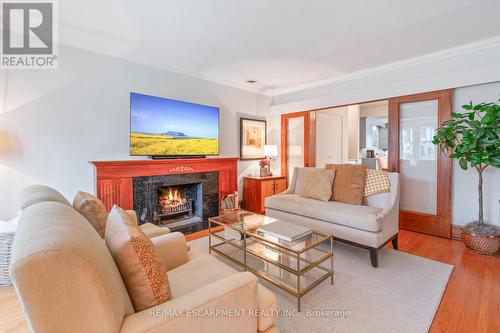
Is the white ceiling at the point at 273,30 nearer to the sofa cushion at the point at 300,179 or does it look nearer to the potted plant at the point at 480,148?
the potted plant at the point at 480,148

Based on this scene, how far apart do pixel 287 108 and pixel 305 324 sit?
13.1 feet

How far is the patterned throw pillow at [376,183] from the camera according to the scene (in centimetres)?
285

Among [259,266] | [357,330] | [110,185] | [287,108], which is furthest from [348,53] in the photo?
[110,185]

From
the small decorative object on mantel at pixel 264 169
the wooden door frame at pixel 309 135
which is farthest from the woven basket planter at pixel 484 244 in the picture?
the small decorative object on mantel at pixel 264 169

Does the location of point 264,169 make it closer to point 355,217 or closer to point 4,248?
point 355,217

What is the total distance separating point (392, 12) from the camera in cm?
228

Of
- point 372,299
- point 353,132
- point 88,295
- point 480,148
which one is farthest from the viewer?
point 353,132

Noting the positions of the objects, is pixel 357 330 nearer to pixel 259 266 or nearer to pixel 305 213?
pixel 259 266

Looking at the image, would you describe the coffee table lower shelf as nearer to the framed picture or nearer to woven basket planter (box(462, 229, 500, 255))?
woven basket planter (box(462, 229, 500, 255))

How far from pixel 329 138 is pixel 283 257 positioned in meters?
3.68

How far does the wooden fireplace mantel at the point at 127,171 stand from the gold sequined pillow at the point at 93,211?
1365 mm

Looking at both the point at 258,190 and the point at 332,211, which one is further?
the point at 258,190

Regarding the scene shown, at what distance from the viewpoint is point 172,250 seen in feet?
5.50

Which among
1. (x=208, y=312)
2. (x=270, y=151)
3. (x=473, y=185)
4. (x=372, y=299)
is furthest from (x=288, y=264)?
(x=270, y=151)
